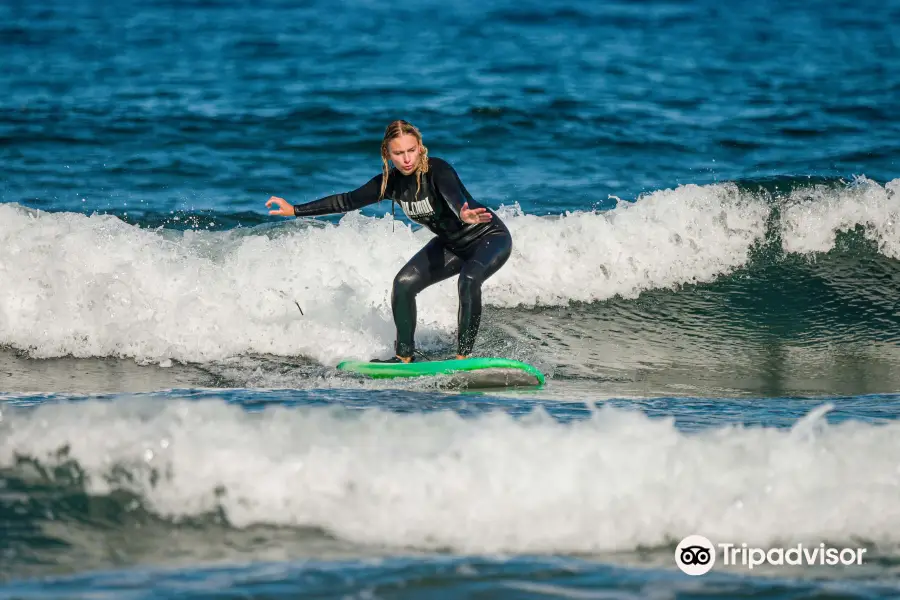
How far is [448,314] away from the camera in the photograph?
934 cm

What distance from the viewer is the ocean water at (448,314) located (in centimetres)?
415

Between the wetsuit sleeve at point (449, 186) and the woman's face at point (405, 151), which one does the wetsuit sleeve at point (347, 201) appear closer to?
the woman's face at point (405, 151)

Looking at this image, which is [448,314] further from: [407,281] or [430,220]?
[430,220]

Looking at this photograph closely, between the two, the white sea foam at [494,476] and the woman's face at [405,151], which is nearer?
the white sea foam at [494,476]

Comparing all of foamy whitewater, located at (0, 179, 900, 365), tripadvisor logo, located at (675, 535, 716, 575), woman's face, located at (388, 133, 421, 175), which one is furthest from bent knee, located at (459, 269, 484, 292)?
tripadvisor logo, located at (675, 535, 716, 575)

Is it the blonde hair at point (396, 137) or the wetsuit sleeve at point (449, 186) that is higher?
the blonde hair at point (396, 137)

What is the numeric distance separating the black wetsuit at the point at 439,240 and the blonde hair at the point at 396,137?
0.04m

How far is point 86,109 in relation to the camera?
15.8m

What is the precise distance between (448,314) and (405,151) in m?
3.01

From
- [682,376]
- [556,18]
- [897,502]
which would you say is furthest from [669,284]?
[556,18]

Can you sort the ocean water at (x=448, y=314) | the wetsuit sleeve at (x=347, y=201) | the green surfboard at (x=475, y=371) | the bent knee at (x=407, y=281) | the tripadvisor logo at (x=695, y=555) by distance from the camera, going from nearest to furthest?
1. the tripadvisor logo at (x=695, y=555)
2. the ocean water at (x=448, y=314)
3. the green surfboard at (x=475, y=371)
4. the wetsuit sleeve at (x=347, y=201)
5. the bent knee at (x=407, y=281)

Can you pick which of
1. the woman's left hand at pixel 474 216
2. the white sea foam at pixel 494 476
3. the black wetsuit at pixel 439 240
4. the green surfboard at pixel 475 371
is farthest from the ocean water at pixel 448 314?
the woman's left hand at pixel 474 216

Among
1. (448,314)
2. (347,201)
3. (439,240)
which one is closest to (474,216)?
(439,240)

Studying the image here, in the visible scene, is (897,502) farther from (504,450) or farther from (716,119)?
(716,119)
